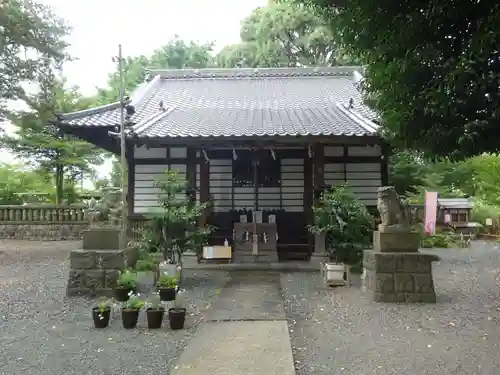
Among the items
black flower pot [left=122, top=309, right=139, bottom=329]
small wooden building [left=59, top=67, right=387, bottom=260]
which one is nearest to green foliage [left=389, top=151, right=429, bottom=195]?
small wooden building [left=59, top=67, right=387, bottom=260]

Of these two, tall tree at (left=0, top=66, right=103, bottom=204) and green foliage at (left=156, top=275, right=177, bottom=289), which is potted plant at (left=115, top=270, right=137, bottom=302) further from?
tall tree at (left=0, top=66, right=103, bottom=204)

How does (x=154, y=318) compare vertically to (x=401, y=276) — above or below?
below

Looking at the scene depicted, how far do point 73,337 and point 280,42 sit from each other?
21.0 metres

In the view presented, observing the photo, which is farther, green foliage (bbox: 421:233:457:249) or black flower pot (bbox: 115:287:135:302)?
green foliage (bbox: 421:233:457:249)

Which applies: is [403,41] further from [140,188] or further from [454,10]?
[140,188]

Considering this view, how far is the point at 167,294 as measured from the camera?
6.32 metres

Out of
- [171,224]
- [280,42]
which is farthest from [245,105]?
[280,42]

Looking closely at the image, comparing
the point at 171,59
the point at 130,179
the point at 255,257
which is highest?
the point at 171,59

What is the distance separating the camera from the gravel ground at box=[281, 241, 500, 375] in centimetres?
402

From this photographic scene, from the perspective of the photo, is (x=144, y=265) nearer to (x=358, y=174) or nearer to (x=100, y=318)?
(x=100, y=318)

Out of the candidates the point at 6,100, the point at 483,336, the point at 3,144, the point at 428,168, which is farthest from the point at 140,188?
the point at 428,168

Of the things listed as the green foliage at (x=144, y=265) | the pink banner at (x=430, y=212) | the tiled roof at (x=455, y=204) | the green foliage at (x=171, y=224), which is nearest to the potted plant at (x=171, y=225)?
the green foliage at (x=171, y=224)

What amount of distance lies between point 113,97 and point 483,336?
66.3 ft

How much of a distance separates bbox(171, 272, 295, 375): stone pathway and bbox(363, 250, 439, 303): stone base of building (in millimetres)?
1476
